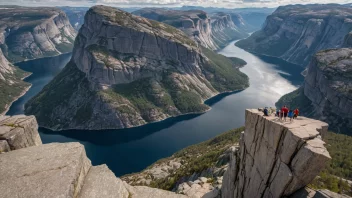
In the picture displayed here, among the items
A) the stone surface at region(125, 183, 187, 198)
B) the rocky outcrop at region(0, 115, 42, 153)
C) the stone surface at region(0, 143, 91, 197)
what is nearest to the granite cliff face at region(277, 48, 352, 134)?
the stone surface at region(125, 183, 187, 198)

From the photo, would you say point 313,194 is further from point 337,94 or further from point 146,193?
point 337,94

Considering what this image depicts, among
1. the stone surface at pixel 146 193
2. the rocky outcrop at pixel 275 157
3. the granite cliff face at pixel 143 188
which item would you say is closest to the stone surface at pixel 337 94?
the rocky outcrop at pixel 275 157

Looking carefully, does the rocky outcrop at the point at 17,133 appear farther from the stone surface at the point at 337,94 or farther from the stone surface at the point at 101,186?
the stone surface at the point at 337,94

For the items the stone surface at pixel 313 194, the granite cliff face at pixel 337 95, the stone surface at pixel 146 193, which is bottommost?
the granite cliff face at pixel 337 95

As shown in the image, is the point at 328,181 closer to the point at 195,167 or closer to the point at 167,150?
the point at 195,167

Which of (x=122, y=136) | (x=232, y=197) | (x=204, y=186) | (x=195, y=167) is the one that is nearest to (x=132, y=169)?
(x=122, y=136)

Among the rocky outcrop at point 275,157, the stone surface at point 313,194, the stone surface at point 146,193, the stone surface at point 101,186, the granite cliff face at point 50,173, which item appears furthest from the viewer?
the stone surface at point 146,193
